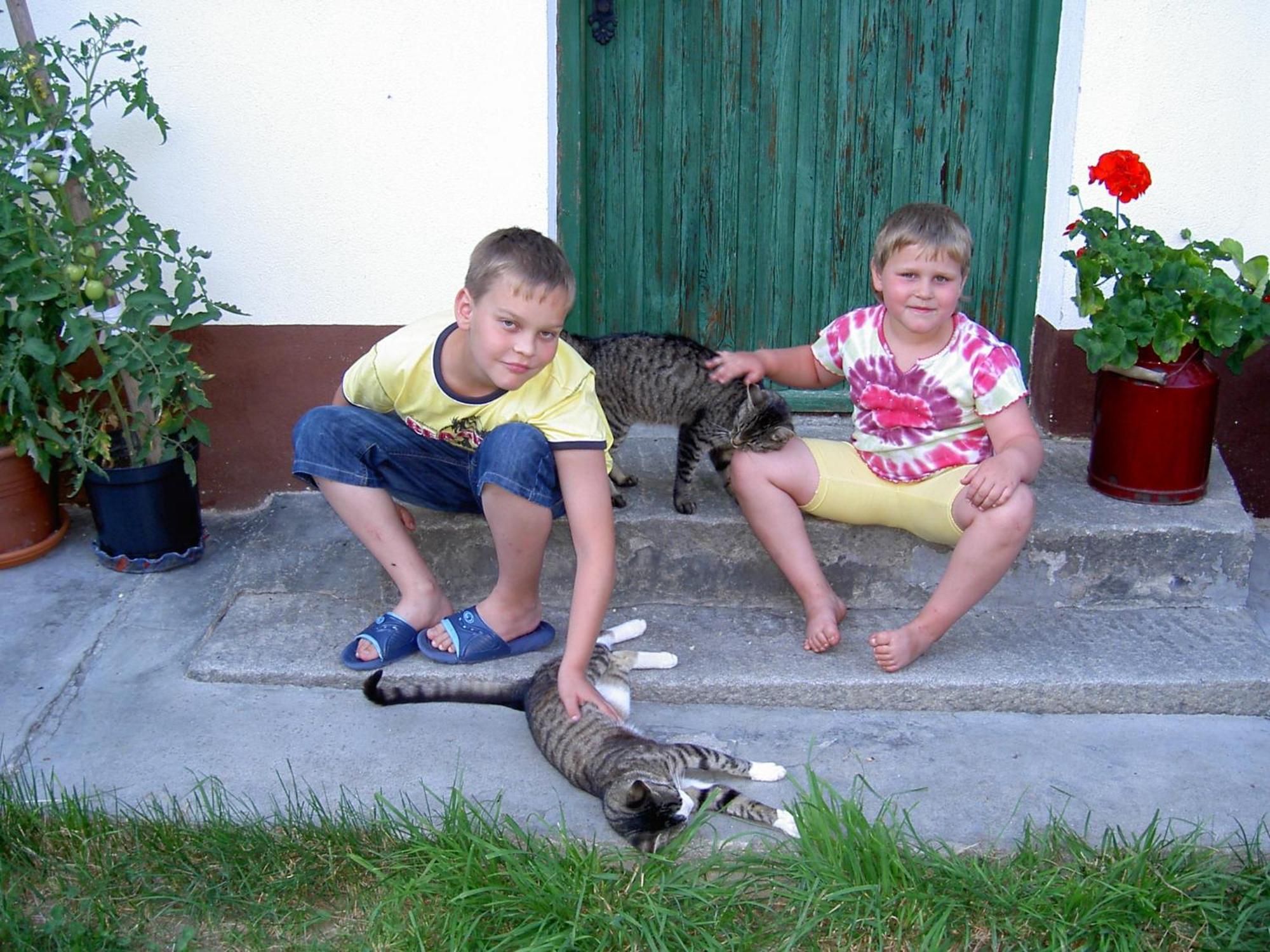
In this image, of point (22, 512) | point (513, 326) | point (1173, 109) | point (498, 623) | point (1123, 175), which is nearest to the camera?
point (513, 326)

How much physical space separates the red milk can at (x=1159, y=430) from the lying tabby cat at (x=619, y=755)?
4.86ft

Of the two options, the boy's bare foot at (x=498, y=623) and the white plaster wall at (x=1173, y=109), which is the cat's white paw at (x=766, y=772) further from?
the white plaster wall at (x=1173, y=109)

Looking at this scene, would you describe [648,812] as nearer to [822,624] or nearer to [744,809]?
[744,809]

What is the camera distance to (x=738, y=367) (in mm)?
3295

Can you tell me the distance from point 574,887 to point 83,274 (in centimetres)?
231

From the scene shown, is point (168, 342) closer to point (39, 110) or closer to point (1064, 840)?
point (39, 110)

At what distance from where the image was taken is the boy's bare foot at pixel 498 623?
3080 mm

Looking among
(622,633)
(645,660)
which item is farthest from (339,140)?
(645,660)

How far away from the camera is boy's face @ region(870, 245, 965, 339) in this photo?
2959 mm

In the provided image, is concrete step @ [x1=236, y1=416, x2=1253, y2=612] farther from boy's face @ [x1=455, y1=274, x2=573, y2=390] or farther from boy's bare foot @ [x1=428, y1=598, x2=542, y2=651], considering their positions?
boy's face @ [x1=455, y1=274, x2=573, y2=390]

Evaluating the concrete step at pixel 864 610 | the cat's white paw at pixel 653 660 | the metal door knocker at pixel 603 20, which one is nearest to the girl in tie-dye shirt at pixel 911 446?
the concrete step at pixel 864 610

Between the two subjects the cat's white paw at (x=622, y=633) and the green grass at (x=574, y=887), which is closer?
the green grass at (x=574, y=887)

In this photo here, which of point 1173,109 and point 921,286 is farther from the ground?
point 1173,109

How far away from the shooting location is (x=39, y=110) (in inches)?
132
